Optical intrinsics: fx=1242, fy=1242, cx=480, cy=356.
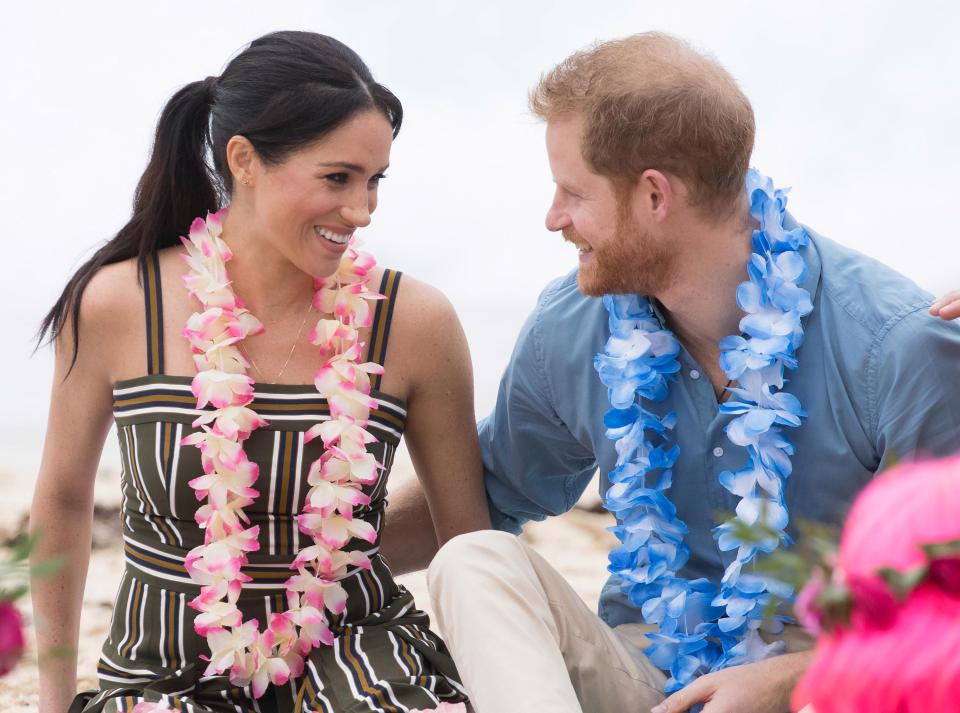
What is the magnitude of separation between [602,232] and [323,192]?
1.80 feet

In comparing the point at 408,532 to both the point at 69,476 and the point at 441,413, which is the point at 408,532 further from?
the point at 69,476

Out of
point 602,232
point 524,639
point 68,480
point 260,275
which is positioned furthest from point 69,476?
point 602,232

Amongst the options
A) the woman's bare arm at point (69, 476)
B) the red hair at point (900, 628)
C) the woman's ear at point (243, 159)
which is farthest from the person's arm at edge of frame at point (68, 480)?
the red hair at point (900, 628)

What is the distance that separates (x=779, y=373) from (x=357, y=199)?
87 centimetres

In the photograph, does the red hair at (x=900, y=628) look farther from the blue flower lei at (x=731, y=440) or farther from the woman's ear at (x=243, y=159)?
the woman's ear at (x=243, y=159)

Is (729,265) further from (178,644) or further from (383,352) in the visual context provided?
(178,644)

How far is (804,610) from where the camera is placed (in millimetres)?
837

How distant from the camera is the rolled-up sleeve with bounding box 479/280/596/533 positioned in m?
2.67

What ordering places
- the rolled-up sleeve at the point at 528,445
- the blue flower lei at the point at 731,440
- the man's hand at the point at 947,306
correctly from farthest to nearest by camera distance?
the rolled-up sleeve at the point at 528,445, the blue flower lei at the point at 731,440, the man's hand at the point at 947,306

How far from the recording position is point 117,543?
4.84 m

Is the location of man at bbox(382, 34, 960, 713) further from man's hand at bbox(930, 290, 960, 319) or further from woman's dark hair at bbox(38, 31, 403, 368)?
woman's dark hair at bbox(38, 31, 403, 368)

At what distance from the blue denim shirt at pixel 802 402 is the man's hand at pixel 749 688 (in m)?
0.26

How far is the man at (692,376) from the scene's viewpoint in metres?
2.19

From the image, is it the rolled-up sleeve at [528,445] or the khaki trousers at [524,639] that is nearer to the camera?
the khaki trousers at [524,639]
